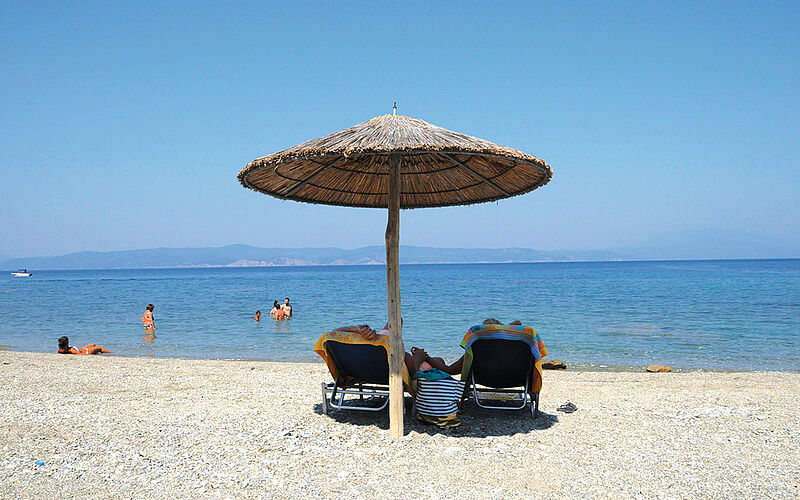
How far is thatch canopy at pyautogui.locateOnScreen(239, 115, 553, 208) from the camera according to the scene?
13.2ft

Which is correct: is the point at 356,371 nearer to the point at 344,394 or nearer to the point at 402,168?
the point at 344,394

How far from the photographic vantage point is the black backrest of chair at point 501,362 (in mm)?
4914

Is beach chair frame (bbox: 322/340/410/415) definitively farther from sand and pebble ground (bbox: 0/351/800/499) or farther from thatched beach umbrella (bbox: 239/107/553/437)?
thatched beach umbrella (bbox: 239/107/553/437)

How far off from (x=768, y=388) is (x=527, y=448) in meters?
4.67

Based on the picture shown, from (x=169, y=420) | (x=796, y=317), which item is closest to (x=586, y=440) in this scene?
(x=169, y=420)

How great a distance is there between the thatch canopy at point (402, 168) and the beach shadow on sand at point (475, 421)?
2.10 metres

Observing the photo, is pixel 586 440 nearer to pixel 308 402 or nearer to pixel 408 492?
pixel 408 492

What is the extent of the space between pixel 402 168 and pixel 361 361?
1.98m

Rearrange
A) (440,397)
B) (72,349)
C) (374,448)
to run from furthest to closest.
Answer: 1. (72,349)
2. (440,397)
3. (374,448)

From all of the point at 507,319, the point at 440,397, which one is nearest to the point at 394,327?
the point at 440,397

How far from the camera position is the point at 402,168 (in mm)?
5656

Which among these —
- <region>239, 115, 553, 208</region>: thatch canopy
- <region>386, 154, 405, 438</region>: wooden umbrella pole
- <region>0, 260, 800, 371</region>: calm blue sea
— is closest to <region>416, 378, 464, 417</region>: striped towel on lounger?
<region>386, 154, 405, 438</region>: wooden umbrella pole

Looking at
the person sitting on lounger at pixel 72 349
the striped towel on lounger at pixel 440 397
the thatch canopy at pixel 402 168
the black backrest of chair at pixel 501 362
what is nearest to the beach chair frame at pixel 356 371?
the striped towel on lounger at pixel 440 397

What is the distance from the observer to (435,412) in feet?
15.5
